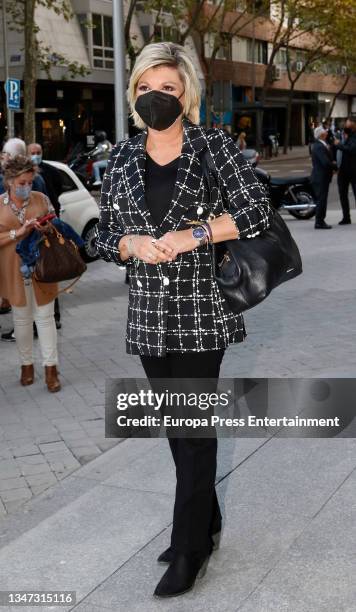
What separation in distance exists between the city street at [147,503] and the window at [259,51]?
186 ft

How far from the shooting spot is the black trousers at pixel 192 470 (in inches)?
123

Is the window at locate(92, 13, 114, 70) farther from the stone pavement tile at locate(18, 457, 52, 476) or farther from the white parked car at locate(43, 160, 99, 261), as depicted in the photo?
the stone pavement tile at locate(18, 457, 52, 476)

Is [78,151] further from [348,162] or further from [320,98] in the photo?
[320,98]

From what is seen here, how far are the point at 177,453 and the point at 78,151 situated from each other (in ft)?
82.5

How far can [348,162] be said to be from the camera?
15562 millimetres

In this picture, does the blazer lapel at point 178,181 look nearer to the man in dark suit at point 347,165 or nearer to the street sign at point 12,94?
the man in dark suit at point 347,165

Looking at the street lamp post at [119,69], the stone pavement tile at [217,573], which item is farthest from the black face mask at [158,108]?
the street lamp post at [119,69]

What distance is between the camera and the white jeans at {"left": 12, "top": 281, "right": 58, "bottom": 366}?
20.8 ft

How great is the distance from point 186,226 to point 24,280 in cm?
349

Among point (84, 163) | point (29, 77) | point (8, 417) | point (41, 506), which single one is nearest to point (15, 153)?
point (8, 417)

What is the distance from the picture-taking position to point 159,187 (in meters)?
3.11

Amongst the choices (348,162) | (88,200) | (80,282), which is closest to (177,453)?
(80,282)

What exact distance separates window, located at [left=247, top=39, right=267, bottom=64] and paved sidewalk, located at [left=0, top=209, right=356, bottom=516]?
52.3 m

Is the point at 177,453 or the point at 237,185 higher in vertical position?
the point at 237,185
